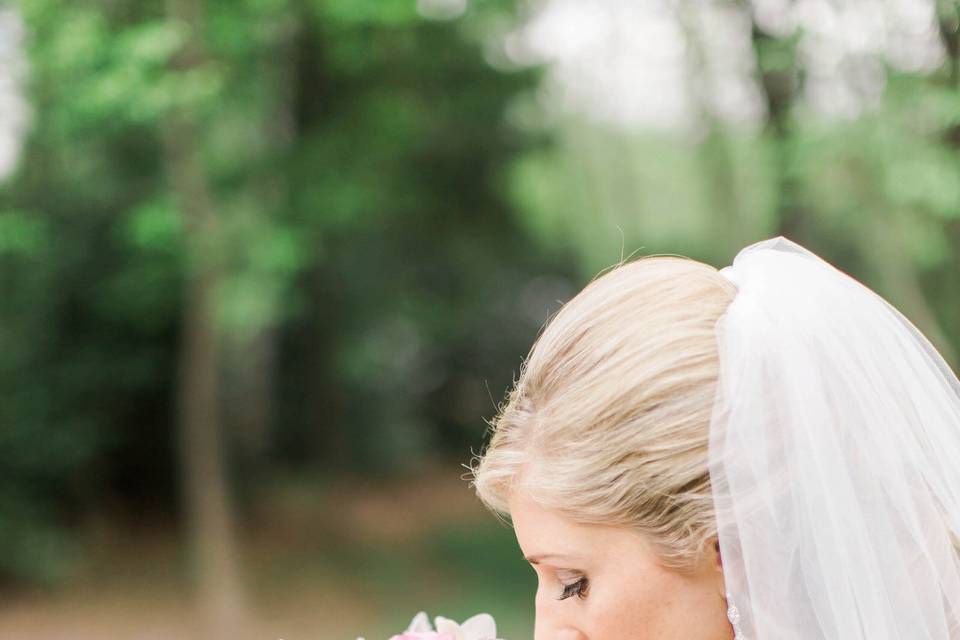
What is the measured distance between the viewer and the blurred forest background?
18.0 ft

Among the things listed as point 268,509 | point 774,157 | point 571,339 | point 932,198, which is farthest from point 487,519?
point 571,339

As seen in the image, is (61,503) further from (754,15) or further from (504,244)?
(754,15)

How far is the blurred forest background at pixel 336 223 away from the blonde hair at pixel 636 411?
2824 mm

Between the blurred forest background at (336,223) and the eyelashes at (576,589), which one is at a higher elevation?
the blurred forest background at (336,223)

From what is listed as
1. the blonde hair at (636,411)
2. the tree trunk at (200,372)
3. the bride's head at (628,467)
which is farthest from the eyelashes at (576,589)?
the tree trunk at (200,372)

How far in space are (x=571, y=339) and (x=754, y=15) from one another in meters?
3.89

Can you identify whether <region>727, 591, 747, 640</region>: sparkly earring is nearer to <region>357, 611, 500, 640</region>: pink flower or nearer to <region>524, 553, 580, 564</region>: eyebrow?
<region>524, 553, 580, 564</region>: eyebrow

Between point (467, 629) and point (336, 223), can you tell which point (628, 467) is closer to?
point (467, 629)

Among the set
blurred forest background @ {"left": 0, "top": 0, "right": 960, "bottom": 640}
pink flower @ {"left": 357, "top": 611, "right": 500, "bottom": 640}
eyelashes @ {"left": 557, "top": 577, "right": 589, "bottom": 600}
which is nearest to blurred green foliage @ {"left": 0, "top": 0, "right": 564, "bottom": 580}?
blurred forest background @ {"left": 0, "top": 0, "right": 960, "bottom": 640}

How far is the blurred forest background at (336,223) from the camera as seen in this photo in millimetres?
5473

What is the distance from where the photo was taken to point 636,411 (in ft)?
5.09

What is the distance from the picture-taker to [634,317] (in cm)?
161

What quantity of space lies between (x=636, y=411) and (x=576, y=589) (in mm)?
318

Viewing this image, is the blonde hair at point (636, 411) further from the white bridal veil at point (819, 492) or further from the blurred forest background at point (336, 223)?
the blurred forest background at point (336, 223)
